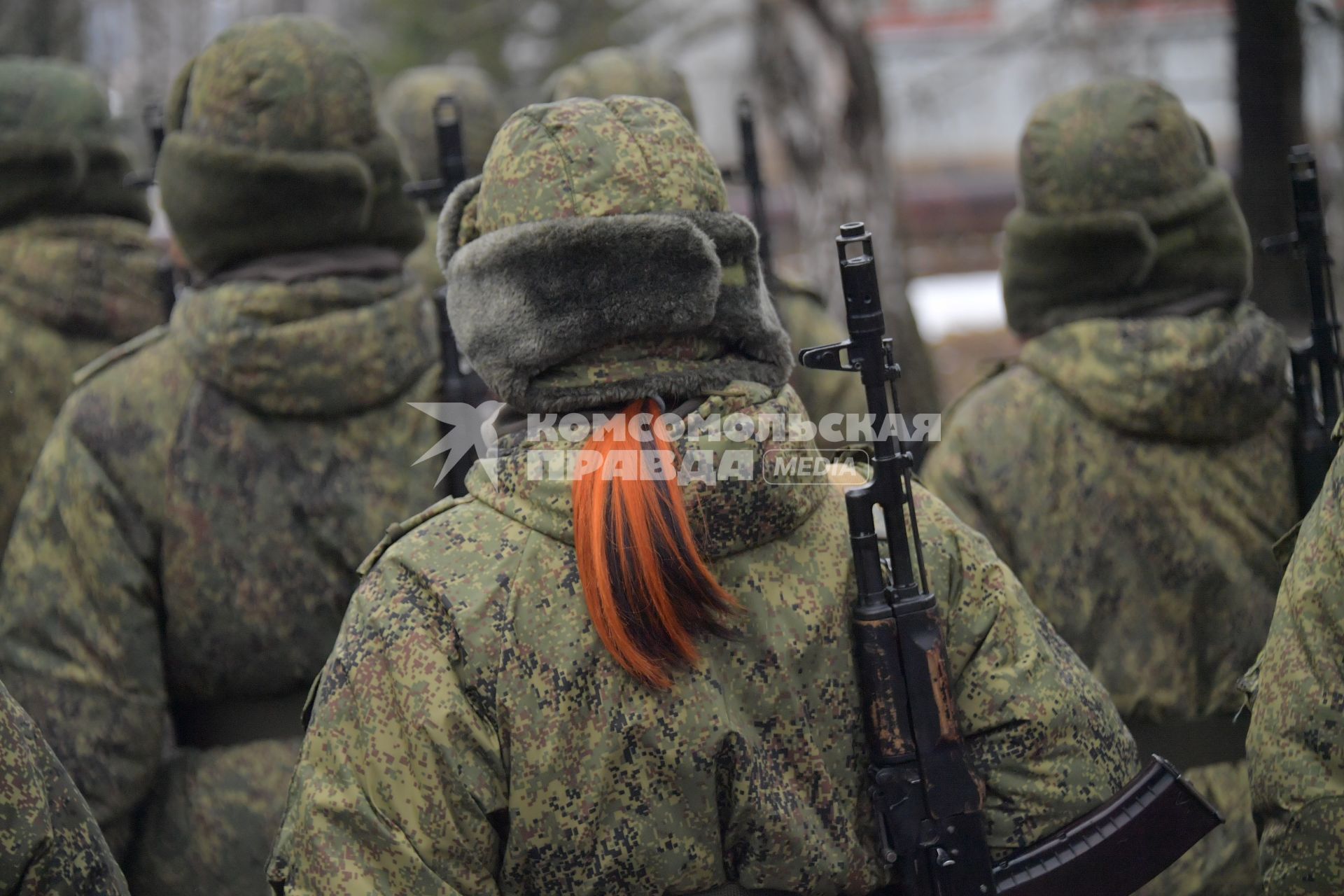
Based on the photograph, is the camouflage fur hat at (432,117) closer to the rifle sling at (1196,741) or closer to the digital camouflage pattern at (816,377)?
the digital camouflage pattern at (816,377)

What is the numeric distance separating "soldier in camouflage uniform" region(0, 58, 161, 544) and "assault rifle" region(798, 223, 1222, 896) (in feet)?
9.88

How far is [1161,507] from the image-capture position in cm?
345

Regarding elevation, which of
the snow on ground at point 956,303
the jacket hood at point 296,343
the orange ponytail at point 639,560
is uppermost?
the jacket hood at point 296,343

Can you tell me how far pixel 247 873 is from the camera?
312 centimetres

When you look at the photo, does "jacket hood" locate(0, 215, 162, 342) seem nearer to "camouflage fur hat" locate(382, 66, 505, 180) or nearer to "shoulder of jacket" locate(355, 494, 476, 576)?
"camouflage fur hat" locate(382, 66, 505, 180)

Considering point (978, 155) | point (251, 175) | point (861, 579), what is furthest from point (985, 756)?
point (978, 155)

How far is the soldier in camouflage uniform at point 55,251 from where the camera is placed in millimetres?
4301

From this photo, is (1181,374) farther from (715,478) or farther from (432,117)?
(432,117)

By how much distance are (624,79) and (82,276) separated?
75.2 inches

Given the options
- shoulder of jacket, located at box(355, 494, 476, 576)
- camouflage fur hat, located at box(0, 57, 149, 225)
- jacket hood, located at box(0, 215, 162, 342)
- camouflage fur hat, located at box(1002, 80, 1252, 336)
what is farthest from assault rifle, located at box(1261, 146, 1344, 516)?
camouflage fur hat, located at box(0, 57, 149, 225)

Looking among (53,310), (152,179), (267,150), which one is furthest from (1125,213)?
(53,310)

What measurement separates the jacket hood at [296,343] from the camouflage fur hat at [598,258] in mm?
1115

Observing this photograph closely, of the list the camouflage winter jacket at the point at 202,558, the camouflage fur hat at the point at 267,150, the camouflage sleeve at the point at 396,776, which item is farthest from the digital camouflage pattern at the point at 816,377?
the camouflage sleeve at the point at 396,776

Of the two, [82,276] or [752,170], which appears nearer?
[82,276]
